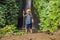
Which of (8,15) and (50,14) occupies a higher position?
(50,14)

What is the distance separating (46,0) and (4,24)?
2974 mm

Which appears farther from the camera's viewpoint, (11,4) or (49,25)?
(11,4)

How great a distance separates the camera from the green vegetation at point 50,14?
13395 millimetres

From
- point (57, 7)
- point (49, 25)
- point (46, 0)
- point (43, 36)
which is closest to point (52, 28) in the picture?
point (49, 25)

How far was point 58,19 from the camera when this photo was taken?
1359 centimetres

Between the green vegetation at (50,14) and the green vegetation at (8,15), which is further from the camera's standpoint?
the green vegetation at (8,15)

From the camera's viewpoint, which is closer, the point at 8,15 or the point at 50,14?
the point at 50,14

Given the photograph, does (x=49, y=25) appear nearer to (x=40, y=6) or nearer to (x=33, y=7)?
(x=40, y=6)

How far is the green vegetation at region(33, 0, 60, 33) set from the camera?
1340 cm

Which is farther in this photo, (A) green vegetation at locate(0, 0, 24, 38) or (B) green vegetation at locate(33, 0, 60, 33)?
(A) green vegetation at locate(0, 0, 24, 38)

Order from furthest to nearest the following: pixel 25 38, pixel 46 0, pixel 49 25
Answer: pixel 46 0
pixel 49 25
pixel 25 38

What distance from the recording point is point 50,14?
45.1 feet

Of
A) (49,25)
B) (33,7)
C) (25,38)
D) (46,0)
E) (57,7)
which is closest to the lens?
(25,38)

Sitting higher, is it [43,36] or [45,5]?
[45,5]
